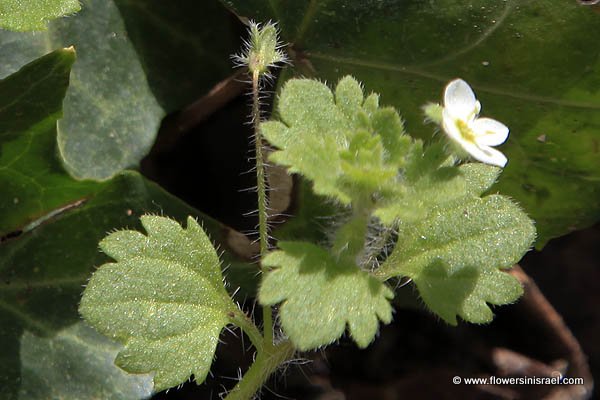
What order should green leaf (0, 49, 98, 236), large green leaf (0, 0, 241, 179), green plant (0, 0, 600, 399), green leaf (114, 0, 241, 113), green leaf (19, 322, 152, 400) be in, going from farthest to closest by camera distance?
green leaf (114, 0, 241, 113) < large green leaf (0, 0, 241, 179) < green leaf (19, 322, 152, 400) < green leaf (0, 49, 98, 236) < green plant (0, 0, 600, 399)

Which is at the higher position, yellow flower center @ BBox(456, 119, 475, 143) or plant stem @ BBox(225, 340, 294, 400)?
yellow flower center @ BBox(456, 119, 475, 143)

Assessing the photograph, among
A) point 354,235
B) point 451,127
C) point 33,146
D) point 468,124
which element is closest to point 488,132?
point 468,124

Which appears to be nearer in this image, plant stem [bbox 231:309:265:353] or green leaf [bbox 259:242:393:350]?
green leaf [bbox 259:242:393:350]

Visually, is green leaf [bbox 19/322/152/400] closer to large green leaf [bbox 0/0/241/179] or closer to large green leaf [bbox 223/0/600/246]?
large green leaf [bbox 0/0/241/179]

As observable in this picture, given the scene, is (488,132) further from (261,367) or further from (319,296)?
(261,367)

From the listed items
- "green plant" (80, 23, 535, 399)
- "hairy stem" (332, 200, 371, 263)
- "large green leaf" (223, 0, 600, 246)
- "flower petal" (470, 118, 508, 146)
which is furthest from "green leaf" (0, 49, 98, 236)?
"flower petal" (470, 118, 508, 146)

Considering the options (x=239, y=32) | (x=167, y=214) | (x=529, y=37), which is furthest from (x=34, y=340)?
(x=529, y=37)

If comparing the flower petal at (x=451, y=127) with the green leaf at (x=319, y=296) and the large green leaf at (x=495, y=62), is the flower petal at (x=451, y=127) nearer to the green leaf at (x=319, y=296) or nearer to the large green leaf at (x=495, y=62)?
the green leaf at (x=319, y=296)
